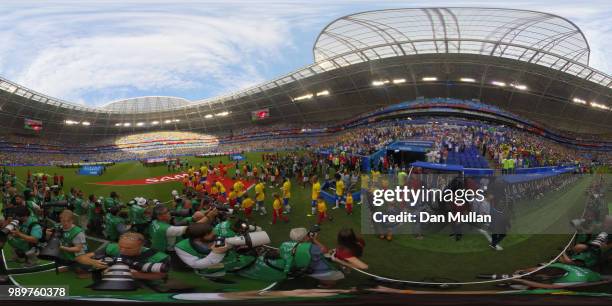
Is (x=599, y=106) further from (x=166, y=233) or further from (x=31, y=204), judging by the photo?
(x=31, y=204)

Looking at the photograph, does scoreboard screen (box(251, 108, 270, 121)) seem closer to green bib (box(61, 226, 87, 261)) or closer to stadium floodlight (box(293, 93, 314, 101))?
stadium floodlight (box(293, 93, 314, 101))

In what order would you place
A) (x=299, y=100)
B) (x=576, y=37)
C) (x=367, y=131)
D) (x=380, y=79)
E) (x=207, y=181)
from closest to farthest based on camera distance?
(x=207, y=181) < (x=367, y=131) < (x=576, y=37) < (x=380, y=79) < (x=299, y=100)

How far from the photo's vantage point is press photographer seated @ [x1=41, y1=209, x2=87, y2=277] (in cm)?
259

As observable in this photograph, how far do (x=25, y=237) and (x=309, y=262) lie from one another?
2.87m

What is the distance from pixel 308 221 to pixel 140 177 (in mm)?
3523

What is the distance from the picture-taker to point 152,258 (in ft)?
7.76

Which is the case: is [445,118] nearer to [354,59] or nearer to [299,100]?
[354,59]

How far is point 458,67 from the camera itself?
49.3 feet

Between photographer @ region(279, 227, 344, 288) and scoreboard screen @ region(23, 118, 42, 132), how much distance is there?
1131 centimetres

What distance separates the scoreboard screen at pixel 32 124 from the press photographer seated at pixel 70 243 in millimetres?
9485

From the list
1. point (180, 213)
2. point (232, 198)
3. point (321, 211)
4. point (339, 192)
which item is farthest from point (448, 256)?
point (232, 198)

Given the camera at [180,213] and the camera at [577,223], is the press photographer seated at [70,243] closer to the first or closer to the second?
the camera at [180,213]

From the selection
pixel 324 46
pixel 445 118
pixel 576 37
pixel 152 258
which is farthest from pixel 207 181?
pixel 576 37

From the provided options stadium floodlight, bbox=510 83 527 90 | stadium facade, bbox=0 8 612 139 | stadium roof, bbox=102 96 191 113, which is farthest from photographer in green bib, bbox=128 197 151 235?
stadium roof, bbox=102 96 191 113
